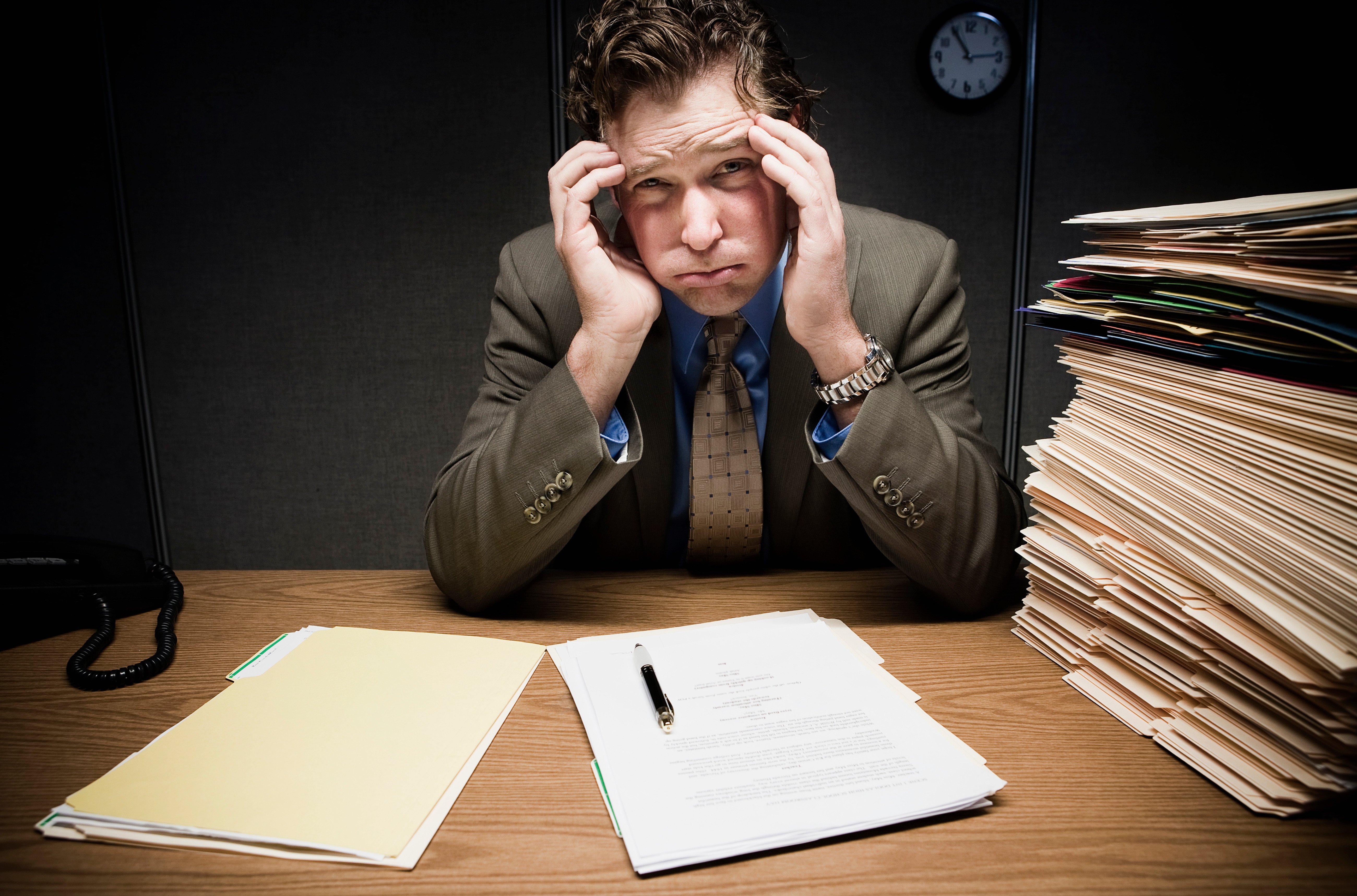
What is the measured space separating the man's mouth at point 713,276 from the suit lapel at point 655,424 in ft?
0.45

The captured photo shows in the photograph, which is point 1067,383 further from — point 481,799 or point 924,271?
point 481,799

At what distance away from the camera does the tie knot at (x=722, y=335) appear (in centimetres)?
125

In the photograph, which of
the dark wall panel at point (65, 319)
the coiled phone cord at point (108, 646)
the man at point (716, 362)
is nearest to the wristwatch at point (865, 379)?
the man at point (716, 362)

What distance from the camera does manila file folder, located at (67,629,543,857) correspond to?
1.88 ft

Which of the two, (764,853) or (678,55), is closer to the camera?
(764,853)

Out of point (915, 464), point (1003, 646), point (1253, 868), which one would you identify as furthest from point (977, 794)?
point (915, 464)

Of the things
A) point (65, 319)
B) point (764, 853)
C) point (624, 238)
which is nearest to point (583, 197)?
point (624, 238)

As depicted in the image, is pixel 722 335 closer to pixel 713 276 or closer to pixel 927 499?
pixel 713 276

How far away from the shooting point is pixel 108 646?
2.86 feet

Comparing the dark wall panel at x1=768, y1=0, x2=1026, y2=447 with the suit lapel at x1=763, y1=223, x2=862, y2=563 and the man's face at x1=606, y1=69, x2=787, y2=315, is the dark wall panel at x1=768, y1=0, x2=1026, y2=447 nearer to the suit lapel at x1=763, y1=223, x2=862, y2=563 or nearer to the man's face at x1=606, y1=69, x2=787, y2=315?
the suit lapel at x1=763, y1=223, x2=862, y2=563

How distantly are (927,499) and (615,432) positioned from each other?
44cm

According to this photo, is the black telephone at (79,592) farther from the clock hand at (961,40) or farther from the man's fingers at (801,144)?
the clock hand at (961,40)

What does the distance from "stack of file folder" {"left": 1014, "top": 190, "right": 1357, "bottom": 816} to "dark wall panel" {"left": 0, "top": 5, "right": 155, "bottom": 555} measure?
2.47m

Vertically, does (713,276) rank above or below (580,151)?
below
